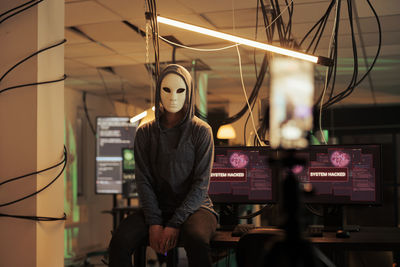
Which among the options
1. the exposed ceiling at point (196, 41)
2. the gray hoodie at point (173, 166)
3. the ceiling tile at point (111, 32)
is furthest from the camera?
the ceiling tile at point (111, 32)

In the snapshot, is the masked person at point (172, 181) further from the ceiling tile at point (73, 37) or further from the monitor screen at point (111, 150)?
the monitor screen at point (111, 150)

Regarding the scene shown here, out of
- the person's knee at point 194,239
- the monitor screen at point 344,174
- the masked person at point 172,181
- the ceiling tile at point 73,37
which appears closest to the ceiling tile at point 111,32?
the ceiling tile at point 73,37

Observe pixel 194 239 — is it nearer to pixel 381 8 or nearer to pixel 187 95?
pixel 187 95

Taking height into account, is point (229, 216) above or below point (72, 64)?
below

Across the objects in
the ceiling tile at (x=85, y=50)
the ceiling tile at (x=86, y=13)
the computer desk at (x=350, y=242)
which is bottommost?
the computer desk at (x=350, y=242)

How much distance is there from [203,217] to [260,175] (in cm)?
64

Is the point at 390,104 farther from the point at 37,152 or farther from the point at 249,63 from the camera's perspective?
the point at 37,152

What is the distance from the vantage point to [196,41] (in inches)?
193

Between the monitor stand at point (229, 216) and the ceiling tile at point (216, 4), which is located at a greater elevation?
the ceiling tile at point (216, 4)

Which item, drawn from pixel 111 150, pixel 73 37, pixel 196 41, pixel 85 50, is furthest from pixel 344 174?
pixel 111 150

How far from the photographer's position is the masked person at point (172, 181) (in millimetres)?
2205

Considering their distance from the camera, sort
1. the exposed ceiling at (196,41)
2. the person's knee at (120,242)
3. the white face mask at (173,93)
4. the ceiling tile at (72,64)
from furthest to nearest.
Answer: the ceiling tile at (72,64) < the exposed ceiling at (196,41) < the white face mask at (173,93) < the person's knee at (120,242)

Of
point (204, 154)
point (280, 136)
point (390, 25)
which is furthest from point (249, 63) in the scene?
point (280, 136)

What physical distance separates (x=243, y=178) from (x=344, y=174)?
569 mm
